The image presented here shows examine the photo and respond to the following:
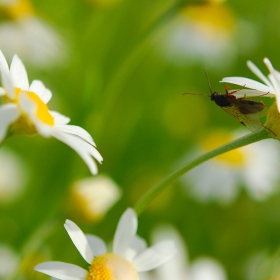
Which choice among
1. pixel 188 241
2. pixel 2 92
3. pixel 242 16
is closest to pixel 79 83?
pixel 188 241

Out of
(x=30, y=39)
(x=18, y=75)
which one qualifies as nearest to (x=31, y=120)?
→ (x=18, y=75)

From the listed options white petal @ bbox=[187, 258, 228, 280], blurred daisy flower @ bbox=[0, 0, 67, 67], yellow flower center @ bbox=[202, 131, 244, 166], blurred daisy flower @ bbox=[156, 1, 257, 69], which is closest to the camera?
white petal @ bbox=[187, 258, 228, 280]

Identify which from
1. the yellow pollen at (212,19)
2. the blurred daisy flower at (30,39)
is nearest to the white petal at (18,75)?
the blurred daisy flower at (30,39)

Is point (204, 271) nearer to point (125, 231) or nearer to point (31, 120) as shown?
point (125, 231)

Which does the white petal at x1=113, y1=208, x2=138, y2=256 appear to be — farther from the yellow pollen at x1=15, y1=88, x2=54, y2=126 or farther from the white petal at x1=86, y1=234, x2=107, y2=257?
the yellow pollen at x1=15, y1=88, x2=54, y2=126

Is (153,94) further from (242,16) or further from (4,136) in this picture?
(4,136)

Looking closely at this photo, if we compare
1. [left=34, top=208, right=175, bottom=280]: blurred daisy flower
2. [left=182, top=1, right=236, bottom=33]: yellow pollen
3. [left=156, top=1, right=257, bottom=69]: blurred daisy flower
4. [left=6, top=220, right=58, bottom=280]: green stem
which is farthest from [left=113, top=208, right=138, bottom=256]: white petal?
[left=182, top=1, right=236, bottom=33]: yellow pollen

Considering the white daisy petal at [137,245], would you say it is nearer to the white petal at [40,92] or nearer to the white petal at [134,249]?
the white petal at [134,249]
